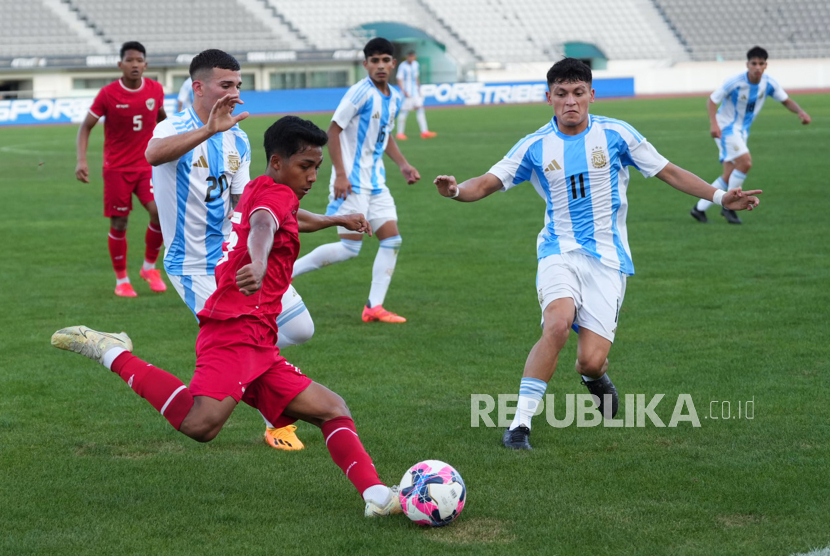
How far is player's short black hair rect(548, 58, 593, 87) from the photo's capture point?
5211mm

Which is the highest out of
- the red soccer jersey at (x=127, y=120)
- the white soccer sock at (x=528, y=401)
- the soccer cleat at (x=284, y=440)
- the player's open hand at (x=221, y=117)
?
the red soccer jersey at (x=127, y=120)

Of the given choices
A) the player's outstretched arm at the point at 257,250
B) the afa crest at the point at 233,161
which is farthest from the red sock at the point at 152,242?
the player's outstretched arm at the point at 257,250

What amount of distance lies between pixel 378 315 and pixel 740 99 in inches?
284

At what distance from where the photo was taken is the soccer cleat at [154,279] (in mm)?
9461

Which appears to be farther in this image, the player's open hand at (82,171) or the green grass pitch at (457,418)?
the player's open hand at (82,171)

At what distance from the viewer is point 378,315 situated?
802 centimetres

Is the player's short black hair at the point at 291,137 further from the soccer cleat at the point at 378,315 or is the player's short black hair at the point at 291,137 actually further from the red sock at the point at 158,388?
the soccer cleat at the point at 378,315

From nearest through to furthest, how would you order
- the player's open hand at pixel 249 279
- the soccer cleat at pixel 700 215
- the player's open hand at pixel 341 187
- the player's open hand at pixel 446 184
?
the player's open hand at pixel 249 279 < the player's open hand at pixel 446 184 < the player's open hand at pixel 341 187 < the soccer cleat at pixel 700 215

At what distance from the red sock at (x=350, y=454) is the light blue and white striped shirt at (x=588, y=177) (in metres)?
1.71

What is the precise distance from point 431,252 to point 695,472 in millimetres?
6721

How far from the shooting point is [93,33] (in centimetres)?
4253

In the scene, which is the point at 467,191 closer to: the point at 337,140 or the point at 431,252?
the point at 337,140

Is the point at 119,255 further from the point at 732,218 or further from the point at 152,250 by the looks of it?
the point at 732,218

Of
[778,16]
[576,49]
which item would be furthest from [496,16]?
[778,16]
